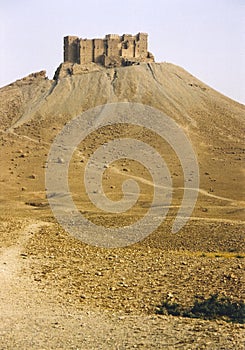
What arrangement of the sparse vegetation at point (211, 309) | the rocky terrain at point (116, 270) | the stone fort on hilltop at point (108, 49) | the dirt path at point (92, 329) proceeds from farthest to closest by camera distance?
the stone fort on hilltop at point (108, 49), the sparse vegetation at point (211, 309), the rocky terrain at point (116, 270), the dirt path at point (92, 329)

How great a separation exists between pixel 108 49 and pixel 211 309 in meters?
63.0

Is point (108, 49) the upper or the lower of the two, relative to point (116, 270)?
upper

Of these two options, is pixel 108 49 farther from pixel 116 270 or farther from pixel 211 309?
pixel 211 309

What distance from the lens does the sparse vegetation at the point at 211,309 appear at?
9.82 m

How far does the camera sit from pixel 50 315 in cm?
993

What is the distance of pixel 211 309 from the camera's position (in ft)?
33.0

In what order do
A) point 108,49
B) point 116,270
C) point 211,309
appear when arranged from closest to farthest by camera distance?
point 211,309
point 116,270
point 108,49

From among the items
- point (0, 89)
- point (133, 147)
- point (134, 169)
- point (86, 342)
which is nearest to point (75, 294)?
point (86, 342)

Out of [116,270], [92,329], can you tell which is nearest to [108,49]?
[116,270]

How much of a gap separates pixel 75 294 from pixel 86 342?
2.56m

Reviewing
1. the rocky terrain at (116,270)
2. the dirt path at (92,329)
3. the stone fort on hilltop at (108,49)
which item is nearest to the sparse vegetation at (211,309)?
the rocky terrain at (116,270)

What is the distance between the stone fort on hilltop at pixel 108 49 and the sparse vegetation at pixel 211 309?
61.9m

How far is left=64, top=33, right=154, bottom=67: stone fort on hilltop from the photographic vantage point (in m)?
69.6

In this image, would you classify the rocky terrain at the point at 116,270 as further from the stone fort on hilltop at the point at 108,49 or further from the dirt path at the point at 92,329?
the stone fort on hilltop at the point at 108,49
